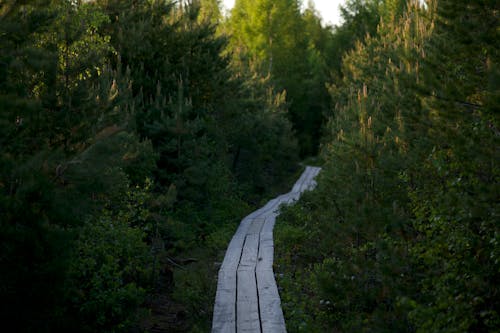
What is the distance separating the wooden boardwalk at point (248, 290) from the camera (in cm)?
741

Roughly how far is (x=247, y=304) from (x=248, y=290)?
2.52ft

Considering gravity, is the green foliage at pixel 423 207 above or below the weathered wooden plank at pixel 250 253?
above

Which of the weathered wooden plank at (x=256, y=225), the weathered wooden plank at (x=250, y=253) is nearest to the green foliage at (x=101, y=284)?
the weathered wooden plank at (x=250, y=253)

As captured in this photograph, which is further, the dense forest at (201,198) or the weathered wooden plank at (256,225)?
the weathered wooden plank at (256,225)

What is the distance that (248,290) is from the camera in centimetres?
902

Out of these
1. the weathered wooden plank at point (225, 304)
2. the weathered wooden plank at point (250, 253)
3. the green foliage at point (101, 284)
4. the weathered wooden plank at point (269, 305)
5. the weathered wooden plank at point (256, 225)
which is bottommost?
the weathered wooden plank at point (256, 225)

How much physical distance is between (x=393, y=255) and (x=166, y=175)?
372 inches

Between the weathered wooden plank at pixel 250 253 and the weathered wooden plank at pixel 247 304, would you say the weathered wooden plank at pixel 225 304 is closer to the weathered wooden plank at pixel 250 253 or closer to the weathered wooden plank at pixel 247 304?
the weathered wooden plank at pixel 247 304

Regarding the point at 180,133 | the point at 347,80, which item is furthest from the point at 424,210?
the point at 347,80

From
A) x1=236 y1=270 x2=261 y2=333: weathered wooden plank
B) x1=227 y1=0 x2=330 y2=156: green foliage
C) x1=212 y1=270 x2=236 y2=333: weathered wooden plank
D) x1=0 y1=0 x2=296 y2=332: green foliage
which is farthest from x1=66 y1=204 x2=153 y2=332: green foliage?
x1=227 y1=0 x2=330 y2=156: green foliage

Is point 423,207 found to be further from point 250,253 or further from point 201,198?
point 201,198

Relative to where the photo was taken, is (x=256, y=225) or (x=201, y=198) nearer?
(x=256, y=225)

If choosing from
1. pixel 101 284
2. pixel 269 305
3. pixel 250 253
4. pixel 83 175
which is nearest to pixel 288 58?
pixel 250 253

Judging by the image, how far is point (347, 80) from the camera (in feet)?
112
